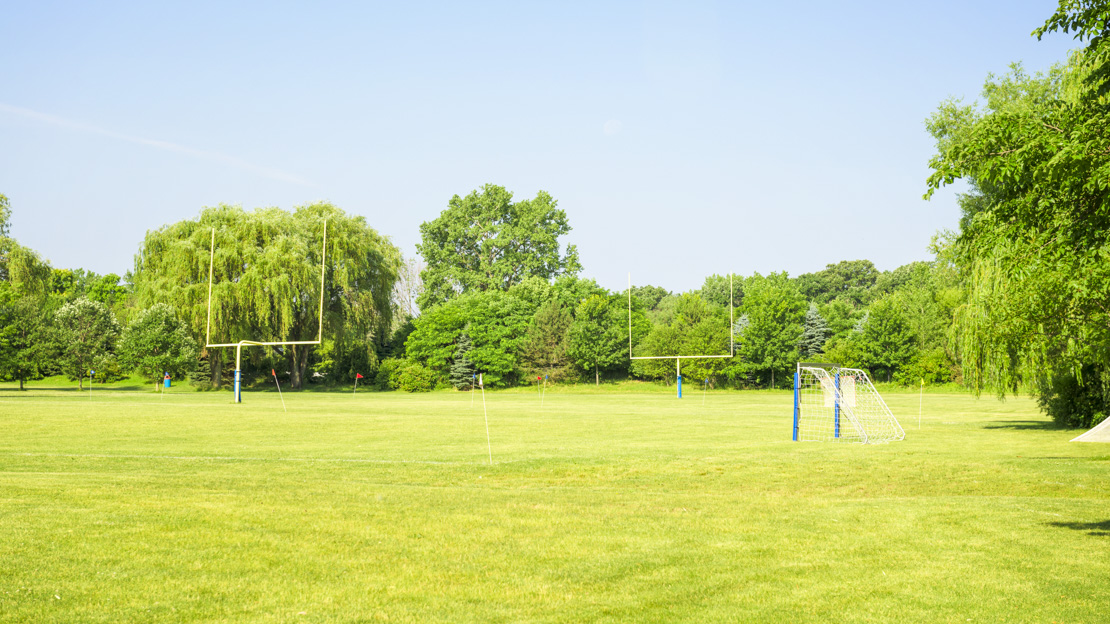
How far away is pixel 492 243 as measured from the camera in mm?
100562

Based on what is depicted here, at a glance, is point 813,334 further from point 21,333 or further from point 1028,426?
point 21,333

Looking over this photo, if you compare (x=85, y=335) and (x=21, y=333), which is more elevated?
(x=85, y=335)

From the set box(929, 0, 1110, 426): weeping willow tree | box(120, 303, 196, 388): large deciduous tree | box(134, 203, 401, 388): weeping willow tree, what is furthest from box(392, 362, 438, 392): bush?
box(929, 0, 1110, 426): weeping willow tree

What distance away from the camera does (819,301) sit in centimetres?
11250

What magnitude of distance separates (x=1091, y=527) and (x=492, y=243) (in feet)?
301

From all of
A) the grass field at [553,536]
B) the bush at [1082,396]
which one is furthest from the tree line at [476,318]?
the grass field at [553,536]

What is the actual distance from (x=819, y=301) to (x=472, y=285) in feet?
150

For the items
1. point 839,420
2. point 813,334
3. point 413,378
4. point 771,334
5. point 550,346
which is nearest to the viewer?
point 839,420

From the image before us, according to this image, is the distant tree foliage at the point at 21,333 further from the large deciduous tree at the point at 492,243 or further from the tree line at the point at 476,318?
the large deciduous tree at the point at 492,243

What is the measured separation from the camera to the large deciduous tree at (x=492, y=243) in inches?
3907

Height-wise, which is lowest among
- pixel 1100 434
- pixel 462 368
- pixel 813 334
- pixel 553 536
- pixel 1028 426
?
pixel 553 536

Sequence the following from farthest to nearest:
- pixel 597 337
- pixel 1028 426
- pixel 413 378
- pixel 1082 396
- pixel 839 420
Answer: pixel 597 337, pixel 413 378, pixel 1028 426, pixel 1082 396, pixel 839 420

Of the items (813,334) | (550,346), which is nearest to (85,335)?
(550,346)

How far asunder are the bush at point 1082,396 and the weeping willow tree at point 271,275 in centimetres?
4793
